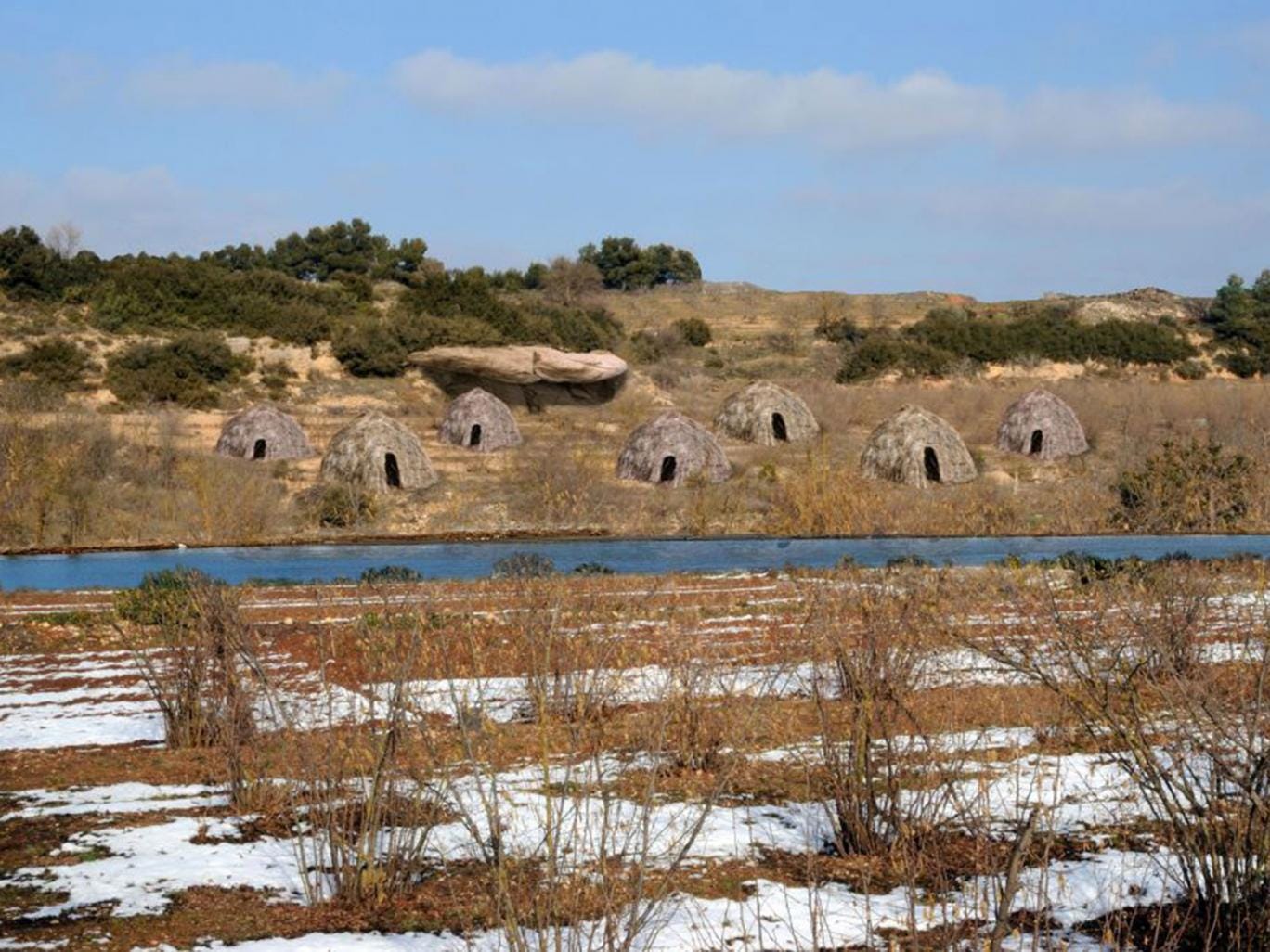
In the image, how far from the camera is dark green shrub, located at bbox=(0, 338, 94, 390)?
43.6 meters

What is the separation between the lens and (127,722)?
493 inches

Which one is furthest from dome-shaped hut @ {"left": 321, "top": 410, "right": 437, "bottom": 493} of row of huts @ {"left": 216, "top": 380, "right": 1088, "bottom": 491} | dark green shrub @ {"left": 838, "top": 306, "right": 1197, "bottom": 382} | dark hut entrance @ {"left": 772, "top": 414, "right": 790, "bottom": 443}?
dark green shrub @ {"left": 838, "top": 306, "right": 1197, "bottom": 382}

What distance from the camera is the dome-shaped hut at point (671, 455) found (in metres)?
37.0

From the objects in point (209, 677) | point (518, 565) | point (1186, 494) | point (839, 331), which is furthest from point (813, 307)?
point (209, 677)

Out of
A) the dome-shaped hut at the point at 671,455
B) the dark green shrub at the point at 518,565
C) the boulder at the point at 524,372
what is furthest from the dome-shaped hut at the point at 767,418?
the dark green shrub at the point at 518,565

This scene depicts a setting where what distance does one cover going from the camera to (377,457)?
35656 mm

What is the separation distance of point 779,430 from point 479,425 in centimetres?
849

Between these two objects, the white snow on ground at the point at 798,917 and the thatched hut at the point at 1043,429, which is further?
the thatched hut at the point at 1043,429

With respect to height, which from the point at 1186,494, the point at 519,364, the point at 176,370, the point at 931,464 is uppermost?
the point at 519,364

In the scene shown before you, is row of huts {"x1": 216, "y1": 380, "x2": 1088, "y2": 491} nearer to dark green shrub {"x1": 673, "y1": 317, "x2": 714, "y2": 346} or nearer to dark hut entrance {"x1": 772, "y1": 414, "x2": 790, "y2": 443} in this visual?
dark hut entrance {"x1": 772, "y1": 414, "x2": 790, "y2": 443}

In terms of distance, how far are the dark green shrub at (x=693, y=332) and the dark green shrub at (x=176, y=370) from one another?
23.4 metres

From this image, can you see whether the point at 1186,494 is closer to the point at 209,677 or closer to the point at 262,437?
the point at 262,437

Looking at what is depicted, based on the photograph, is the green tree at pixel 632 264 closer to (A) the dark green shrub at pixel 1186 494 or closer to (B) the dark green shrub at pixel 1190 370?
(B) the dark green shrub at pixel 1190 370

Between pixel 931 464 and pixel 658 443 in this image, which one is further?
pixel 931 464
